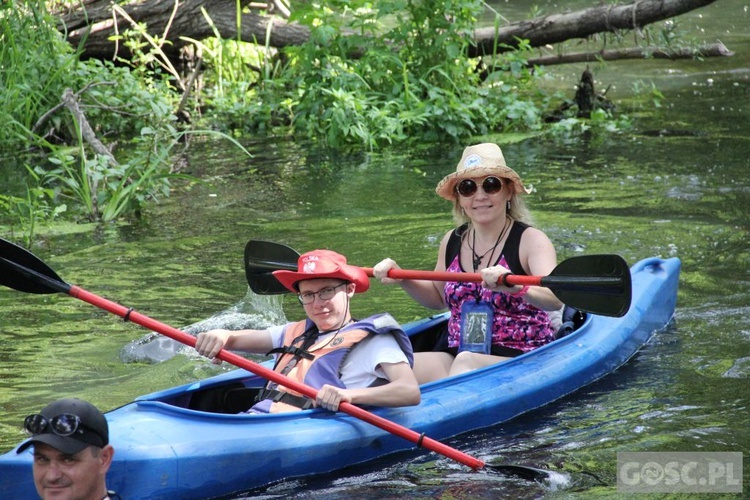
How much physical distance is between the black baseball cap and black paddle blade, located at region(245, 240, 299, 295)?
1.94 metres

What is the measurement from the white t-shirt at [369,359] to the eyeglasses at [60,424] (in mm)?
1337

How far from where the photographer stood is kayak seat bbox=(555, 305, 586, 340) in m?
4.93

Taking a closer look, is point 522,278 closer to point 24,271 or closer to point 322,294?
point 322,294

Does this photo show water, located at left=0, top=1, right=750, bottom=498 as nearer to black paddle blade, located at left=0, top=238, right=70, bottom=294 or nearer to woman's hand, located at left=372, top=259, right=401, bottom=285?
black paddle blade, located at left=0, top=238, right=70, bottom=294

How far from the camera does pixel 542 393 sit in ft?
14.9

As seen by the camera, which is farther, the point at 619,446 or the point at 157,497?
the point at 619,446

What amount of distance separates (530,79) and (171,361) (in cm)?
629

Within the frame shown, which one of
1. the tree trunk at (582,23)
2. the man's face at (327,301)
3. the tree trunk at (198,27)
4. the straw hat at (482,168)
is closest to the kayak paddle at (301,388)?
the man's face at (327,301)

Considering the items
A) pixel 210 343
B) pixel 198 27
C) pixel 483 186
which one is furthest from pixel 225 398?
pixel 198 27

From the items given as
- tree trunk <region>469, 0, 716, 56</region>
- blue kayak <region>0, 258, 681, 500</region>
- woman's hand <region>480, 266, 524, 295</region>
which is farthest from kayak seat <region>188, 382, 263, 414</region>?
tree trunk <region>469, 0, 716, 56</region>

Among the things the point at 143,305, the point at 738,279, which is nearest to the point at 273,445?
the point at 143,305

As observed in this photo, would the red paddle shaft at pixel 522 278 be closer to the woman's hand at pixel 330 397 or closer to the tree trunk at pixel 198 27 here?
the woman's hand at pixel 330 397

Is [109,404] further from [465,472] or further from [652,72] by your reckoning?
[652,72]

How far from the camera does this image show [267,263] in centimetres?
475
